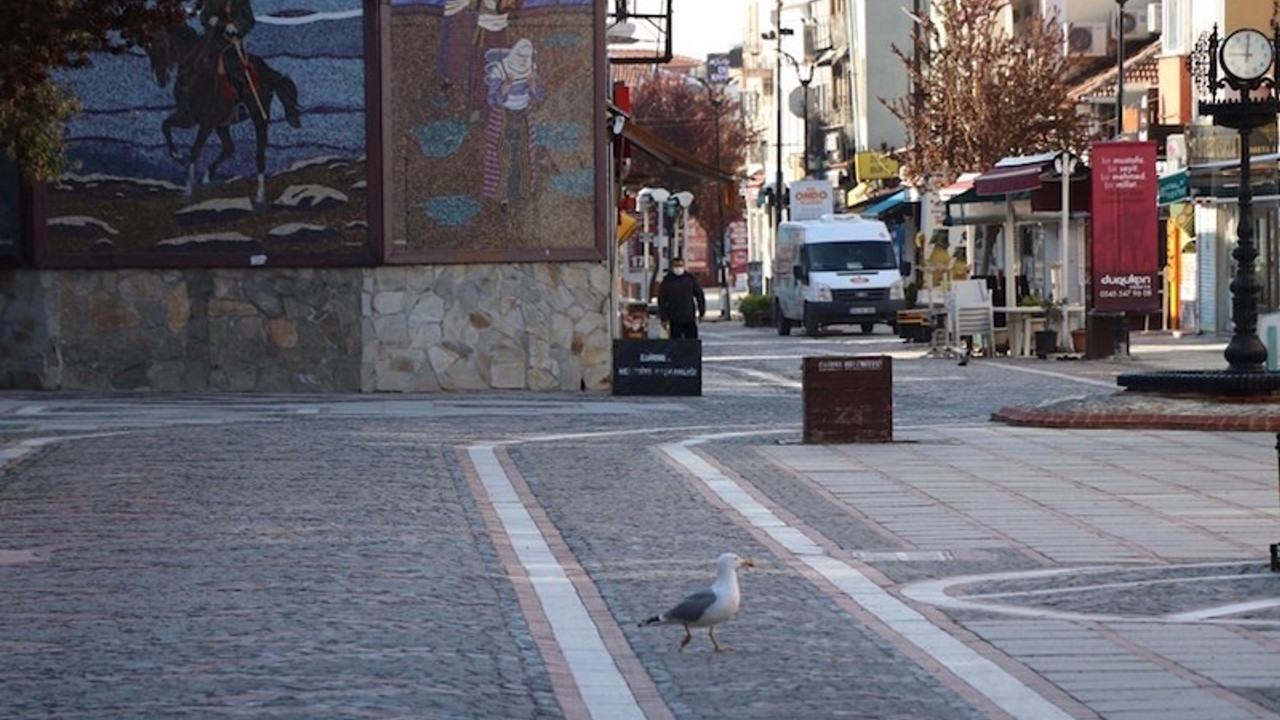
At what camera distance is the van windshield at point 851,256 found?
182ft

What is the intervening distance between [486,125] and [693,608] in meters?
21.1

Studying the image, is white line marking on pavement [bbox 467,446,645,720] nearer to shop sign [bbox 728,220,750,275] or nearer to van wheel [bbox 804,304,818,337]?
van wheel [bbox 804,304,818,337]

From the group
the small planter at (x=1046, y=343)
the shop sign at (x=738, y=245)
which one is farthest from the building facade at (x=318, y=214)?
the shop sign at (x=738, y=245)

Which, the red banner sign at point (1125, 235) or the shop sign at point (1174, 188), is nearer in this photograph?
the red banner sign at point (1125, 235)

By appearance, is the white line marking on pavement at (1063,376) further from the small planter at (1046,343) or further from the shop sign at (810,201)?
the shop sign at (810,201)

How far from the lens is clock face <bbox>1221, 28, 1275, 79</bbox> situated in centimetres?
2494

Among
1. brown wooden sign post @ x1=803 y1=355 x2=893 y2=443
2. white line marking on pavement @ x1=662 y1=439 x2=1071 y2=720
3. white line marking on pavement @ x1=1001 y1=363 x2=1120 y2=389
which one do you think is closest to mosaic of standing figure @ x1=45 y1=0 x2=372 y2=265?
white line marking on pavement @ x1=1001 y1=363 x2=1120 y2=389

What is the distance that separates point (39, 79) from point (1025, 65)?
44300 mm

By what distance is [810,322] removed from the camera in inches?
2169

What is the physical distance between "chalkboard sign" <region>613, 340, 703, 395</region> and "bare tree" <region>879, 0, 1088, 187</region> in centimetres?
2979

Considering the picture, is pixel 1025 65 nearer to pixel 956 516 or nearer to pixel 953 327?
pixel 953 327

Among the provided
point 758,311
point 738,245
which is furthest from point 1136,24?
point 738,245

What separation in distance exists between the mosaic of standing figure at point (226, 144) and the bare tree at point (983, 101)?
30144 mm

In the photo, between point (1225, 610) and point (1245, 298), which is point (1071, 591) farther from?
point (1245, 298)
